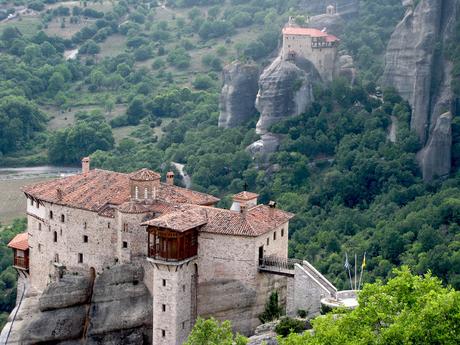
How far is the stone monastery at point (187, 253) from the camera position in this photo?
6112cm

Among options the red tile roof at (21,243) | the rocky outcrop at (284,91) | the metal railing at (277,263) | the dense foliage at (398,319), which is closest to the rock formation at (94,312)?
the red tile roof at (21,243)

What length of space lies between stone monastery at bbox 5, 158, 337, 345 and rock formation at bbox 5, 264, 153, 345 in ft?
1.91

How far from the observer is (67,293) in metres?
66.8

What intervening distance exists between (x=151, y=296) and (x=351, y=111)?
45.6 metres

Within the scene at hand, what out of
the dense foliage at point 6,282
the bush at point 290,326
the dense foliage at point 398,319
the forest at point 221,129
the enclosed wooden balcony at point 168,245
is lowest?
the dense foliage at point 6,282

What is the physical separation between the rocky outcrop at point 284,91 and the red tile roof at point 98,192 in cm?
3856

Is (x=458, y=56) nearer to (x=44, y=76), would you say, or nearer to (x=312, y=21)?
(x=312, y=21)

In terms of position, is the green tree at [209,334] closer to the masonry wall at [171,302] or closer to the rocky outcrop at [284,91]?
the masonry wall at [171,302]

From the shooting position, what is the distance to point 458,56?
97.2 meters

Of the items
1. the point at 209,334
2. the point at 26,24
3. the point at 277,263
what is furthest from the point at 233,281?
the point at 26,24

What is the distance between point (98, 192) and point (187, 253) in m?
8.60

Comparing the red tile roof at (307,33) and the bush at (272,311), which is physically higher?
the red tile roof at (307,33)

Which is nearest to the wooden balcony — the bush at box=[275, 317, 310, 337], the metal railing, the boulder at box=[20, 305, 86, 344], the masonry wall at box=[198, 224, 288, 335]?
the boulder at box=[20, 305, 86, 344]

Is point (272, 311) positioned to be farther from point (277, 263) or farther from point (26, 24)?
point (26, 24)
